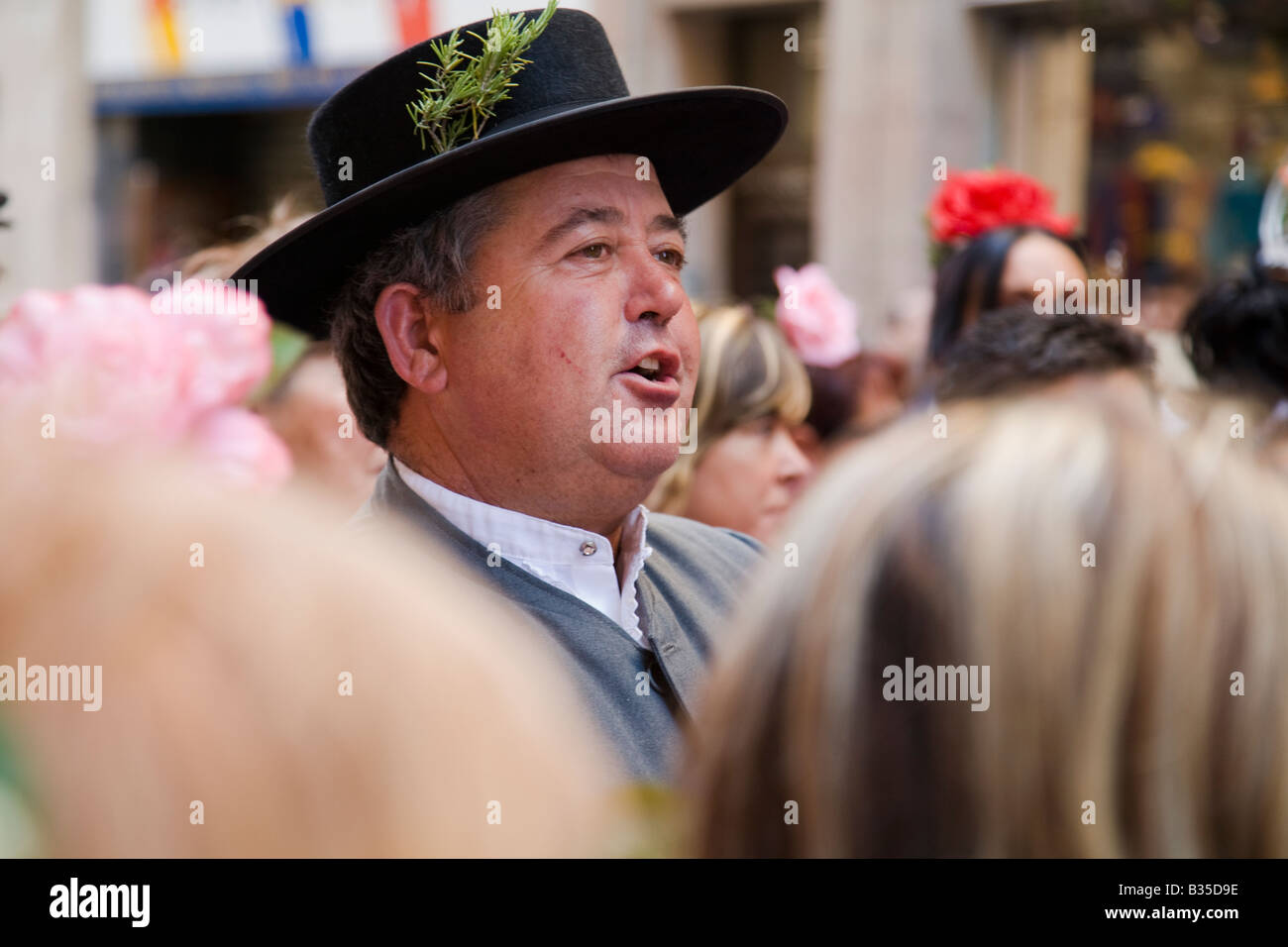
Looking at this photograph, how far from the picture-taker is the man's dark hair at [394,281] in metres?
2.16

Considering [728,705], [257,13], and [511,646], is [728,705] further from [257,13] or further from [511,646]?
[257,13]

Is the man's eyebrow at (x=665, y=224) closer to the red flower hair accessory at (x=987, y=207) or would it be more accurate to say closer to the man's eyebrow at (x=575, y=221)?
the man's eyebrow at (x=575, y=221)

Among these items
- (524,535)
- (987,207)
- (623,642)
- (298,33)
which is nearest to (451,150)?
(524,535)

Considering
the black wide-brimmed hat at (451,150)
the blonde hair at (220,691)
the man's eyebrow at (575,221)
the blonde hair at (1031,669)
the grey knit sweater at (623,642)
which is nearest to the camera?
the blonde hair at (220,691)

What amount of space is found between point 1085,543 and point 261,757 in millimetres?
568

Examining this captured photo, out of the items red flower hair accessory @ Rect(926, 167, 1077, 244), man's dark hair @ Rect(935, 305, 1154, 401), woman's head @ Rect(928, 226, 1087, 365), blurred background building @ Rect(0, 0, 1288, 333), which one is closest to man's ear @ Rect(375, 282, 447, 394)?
man's dark hair @ Rect(935, 305, 1154, 401)

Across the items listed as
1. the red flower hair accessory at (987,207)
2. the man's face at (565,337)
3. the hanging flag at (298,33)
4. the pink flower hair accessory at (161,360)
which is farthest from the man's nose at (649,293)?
the hanging flag at (298,33)

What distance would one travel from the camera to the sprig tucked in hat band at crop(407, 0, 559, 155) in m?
2.08

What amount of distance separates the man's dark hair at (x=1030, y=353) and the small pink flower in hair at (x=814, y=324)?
39.8 inches

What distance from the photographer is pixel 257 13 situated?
9375mm

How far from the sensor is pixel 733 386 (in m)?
3.44

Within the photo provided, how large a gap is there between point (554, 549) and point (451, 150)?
60 centimetres

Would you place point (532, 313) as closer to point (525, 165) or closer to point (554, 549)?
point (525, 165)

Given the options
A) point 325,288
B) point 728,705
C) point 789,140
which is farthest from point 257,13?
point 728,705
